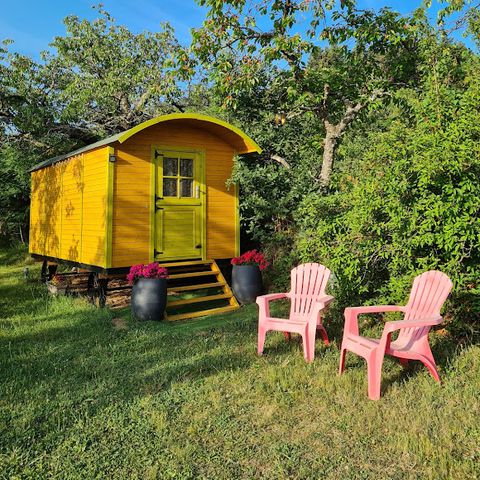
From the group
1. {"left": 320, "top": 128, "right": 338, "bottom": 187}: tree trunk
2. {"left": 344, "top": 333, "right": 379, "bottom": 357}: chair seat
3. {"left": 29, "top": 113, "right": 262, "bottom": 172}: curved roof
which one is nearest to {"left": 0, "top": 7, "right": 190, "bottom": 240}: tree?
{"left": 29, "top": 113, "right": 262, "bottom": 172}: curved roof

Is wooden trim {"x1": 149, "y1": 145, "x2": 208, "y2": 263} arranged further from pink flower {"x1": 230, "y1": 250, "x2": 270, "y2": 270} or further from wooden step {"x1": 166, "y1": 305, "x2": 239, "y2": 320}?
wooden step {"x1": 166, "y1": 305, "x2": 239, "y2": 320}

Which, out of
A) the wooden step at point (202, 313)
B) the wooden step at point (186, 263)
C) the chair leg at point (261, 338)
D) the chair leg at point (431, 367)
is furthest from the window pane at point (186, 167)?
the chair leg at point (431, 367)

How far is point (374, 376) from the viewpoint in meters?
3.55

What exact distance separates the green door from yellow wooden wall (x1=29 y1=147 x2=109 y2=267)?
960 millimetres

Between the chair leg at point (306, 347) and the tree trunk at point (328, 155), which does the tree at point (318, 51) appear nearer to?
the tree trunk at point (328, 155)

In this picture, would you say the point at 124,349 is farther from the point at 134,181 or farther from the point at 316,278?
the point at 134,181

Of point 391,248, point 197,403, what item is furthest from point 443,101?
point 197,403

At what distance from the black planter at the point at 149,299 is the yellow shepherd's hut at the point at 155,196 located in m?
0.92

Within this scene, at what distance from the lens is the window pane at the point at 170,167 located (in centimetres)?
801

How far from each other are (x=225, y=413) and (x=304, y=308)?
84.5 inches

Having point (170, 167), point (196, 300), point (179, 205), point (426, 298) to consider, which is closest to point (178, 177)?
point (170, 167)

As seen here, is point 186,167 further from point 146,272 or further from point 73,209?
point 73,209

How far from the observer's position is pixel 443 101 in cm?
486

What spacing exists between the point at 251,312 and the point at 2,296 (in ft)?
17.2
